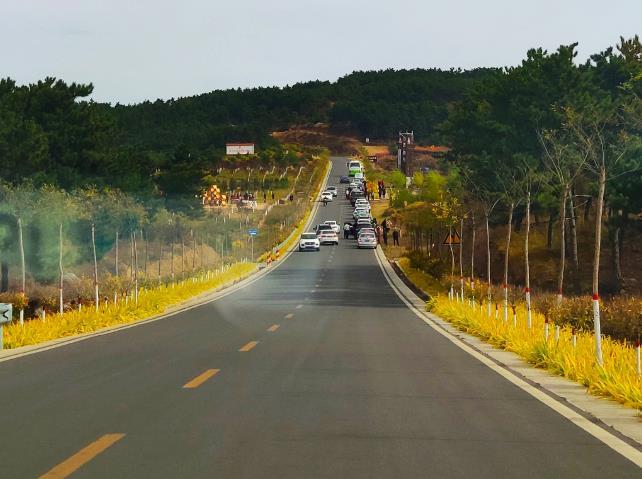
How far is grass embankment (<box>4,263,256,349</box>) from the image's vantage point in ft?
80.1

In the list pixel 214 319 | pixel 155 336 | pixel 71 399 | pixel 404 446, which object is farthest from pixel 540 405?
pixel 214 319

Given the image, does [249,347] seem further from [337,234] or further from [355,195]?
[355,195]

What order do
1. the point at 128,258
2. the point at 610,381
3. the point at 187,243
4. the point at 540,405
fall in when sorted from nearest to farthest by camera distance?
the point at 540,405
the point at 610,381
the point at 128,258
the point at 187,243

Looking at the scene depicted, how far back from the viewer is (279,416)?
11508 millimetres

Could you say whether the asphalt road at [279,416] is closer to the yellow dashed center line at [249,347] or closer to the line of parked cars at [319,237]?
the yellow dashed center line at [249,347]

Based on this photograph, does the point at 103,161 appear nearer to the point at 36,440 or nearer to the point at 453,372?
the point at 453,372

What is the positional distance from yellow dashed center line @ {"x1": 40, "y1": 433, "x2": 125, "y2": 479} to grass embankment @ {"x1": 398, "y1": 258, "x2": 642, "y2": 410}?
612 centimetres

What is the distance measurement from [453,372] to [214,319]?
17848 mm

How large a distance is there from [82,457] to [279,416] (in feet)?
9.90

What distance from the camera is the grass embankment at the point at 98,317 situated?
2440 cm

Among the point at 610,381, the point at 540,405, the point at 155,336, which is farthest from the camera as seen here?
the point at 155,336

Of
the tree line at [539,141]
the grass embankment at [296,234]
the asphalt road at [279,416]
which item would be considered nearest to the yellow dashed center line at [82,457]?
the asphalt road at [279,416]

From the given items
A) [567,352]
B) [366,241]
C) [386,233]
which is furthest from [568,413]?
[386,233]

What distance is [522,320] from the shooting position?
28.1 m
